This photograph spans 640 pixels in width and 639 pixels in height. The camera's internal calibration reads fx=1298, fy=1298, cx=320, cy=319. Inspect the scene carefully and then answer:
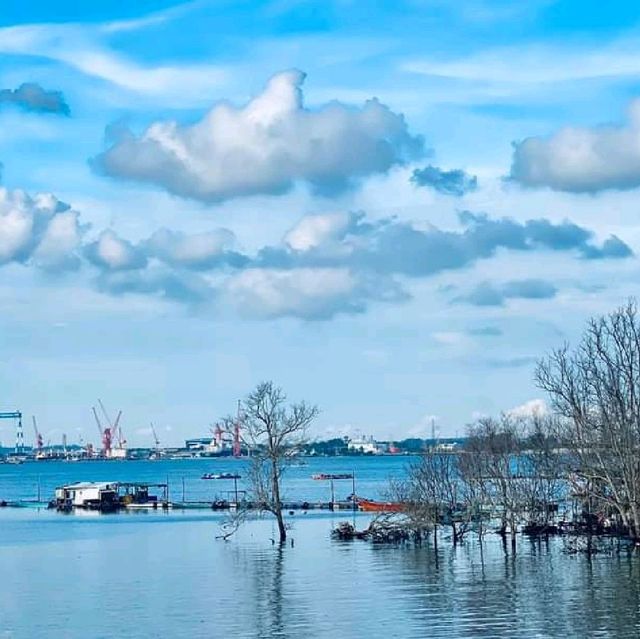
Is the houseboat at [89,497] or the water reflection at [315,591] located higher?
the houseboat at [89,497]

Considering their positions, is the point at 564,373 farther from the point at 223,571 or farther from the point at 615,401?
the point at 223,571

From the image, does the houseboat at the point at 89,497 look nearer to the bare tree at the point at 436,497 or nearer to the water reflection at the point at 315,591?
the water reflection at the point at 315,591

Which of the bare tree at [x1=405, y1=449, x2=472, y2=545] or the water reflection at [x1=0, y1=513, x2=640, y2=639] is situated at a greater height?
the bare tree at [x1=405, y1=449, x2=472, y2=545]

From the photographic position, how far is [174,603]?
204 ft

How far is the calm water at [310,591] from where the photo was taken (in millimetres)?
52500

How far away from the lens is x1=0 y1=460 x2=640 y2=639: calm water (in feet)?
172

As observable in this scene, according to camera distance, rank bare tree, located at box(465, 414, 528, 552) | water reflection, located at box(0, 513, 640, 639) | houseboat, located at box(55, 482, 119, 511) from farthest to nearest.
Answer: houseboat, located at box(55, 482, 119, 511), bare tree, located at box(465, 414, 528, 552), water reflection, located at box(0, 513, 640, 639)

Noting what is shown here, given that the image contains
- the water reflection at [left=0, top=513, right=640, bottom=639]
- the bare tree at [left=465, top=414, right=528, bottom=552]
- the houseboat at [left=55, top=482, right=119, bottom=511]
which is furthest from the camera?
the houseboat at [left=55, top=482, right=119, bottom=511]

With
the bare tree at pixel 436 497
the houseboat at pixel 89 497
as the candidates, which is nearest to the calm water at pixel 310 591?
the bare tree at pixel 436 497

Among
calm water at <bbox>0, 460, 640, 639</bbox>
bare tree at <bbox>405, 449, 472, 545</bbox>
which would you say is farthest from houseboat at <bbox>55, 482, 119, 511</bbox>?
bare tree at <bbox>405, 449, 472, 545</bbox>

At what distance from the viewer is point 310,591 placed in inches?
2584

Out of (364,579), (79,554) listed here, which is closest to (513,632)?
(364,579)

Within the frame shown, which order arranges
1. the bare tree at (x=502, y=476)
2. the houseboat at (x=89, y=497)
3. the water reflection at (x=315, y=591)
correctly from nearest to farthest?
the water reflection at (x=315, y=591)
the bare tree at (x=502, y=476)
the houseboat at (x=89, y=497)

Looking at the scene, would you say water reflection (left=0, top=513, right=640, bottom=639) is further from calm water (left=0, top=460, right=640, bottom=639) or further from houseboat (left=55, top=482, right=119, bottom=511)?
houseboat (left=55, top=482, right=119, bottom=511)
